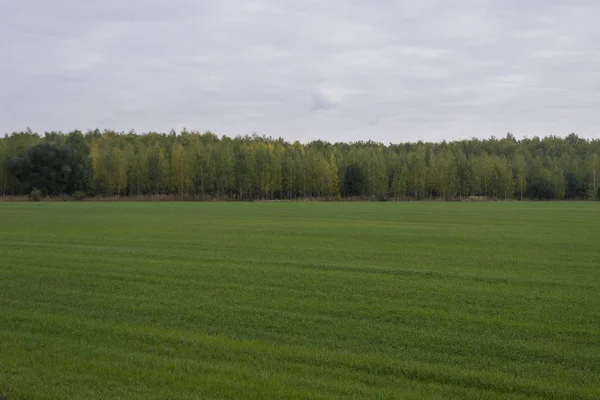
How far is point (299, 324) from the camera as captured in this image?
10328 millimetres

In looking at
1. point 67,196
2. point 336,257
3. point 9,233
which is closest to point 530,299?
point 336,257

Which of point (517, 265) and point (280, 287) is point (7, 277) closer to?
point (280, 287)

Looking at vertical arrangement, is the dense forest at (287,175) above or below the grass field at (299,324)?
above

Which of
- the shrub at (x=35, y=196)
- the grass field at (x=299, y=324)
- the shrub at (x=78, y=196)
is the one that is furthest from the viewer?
the shrub at (x=78, y=196)

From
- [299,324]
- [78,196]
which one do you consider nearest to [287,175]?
[78,196]

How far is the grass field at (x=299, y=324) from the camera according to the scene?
7406 mm

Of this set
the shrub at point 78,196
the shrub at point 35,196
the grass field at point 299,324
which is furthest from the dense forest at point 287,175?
the grass field at point 299,324

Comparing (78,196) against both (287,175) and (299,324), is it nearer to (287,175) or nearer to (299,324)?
(287,175)

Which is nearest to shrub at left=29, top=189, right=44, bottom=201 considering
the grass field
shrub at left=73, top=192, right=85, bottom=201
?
shrub at left=73, top=192, right=85, bottom=201

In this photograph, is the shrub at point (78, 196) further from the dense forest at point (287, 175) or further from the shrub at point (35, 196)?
the shrub at point (35, 196)

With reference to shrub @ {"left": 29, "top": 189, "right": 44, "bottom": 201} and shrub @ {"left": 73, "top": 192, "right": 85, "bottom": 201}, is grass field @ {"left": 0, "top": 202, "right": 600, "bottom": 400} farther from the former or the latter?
shrub @ {"left": 73, "top": 192, "right": 85, "bottom": 201}

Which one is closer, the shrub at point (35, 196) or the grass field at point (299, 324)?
the grass field at point (299, 324)

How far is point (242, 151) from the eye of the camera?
117188 mm

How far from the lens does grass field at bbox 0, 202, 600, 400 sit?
7.41 metres
